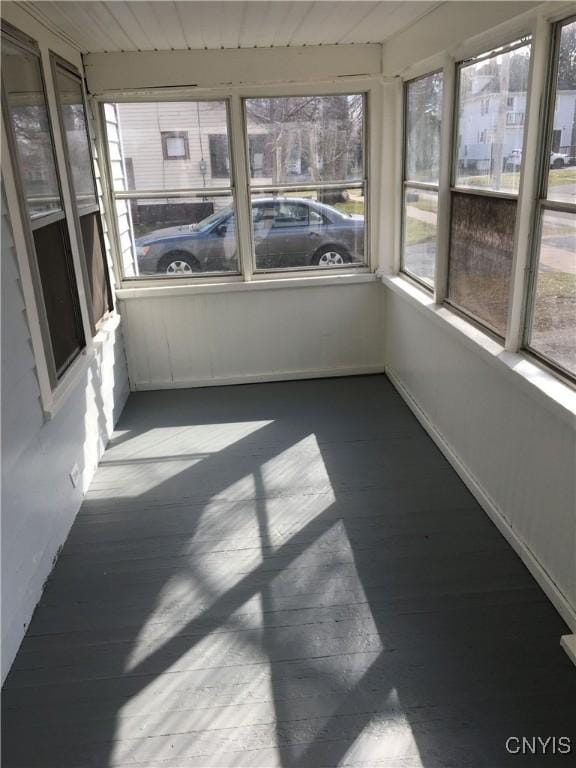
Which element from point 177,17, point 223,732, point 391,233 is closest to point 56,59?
point 177,17

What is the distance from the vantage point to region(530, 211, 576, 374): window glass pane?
2.18 m

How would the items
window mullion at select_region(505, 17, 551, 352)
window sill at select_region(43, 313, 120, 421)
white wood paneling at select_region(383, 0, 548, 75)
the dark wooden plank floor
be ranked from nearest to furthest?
the dark wooden plank floor
window mullion at select_region(505, 17, 551, 352)
white wood paneling at select_region(383, 0, 548, 75)
window sill at select_region(43, 313, 120, 421)

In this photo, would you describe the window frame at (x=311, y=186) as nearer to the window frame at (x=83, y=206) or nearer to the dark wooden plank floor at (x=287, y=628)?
the window frame at (x=83, y=206)

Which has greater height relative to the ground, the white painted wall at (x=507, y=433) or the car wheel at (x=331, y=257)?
the car wheel at (x=331, y=257)

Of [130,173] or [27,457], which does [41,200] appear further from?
[130,173]

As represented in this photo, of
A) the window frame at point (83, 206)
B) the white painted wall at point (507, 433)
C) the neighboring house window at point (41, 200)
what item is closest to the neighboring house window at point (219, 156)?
the window frame at point (83, 206)

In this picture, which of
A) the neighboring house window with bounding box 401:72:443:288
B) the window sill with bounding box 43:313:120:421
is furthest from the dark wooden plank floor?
the neighboring house window with bounding box 401:72:443:288

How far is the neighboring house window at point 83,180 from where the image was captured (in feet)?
11.0

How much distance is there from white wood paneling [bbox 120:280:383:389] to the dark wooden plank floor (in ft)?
4.30

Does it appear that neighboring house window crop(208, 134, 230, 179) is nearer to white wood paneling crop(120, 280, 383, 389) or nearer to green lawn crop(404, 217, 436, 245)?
white wood paneling crop(120, 280, 383, 389)

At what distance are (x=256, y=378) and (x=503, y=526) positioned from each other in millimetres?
2540

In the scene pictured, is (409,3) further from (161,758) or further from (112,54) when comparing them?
(161,758)

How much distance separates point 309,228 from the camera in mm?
4535

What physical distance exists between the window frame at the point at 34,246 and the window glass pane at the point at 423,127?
6.98 ft
